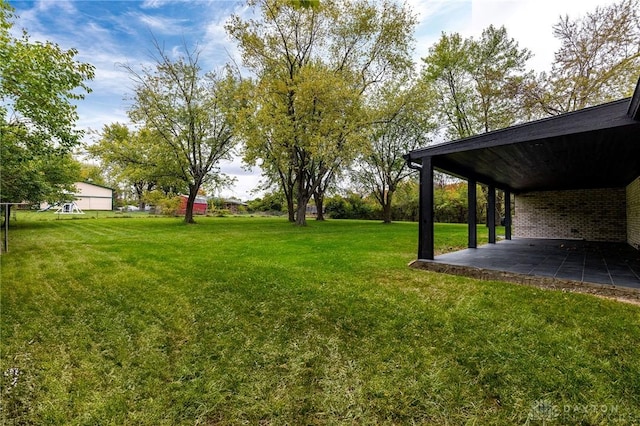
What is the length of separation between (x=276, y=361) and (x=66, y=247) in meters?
7.66

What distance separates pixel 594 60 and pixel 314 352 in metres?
16.0

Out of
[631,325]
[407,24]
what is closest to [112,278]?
A: [631,325]

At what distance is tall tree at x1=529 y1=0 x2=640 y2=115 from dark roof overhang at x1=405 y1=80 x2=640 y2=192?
673 cm

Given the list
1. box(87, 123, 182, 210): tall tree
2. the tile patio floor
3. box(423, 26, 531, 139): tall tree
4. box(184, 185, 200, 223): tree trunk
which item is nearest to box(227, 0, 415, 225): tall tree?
box(184, 185, 200, 223): tree trunk

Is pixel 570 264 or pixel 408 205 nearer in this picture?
pixel 570 264

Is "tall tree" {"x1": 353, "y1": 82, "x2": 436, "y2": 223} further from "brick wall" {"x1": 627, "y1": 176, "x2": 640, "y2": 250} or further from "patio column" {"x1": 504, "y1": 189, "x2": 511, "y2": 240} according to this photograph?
"brick wall" {"x1": 627, "y1": 176, "x2": 640, "y2": 250}

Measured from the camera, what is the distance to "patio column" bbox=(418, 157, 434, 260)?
5320 mm

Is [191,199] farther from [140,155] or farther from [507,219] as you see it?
[507,219]

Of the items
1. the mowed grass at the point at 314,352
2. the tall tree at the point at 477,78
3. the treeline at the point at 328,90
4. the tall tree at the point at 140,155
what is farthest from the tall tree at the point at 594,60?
the tall tree at the point at 140,155

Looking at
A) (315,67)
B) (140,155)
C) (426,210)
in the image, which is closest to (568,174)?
(426,210)

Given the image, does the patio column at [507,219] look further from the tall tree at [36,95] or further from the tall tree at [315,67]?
the tall tree at [36,95]

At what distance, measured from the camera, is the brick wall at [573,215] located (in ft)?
30.7

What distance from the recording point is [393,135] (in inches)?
770

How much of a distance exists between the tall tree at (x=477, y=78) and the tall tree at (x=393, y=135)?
Result: 173cm
